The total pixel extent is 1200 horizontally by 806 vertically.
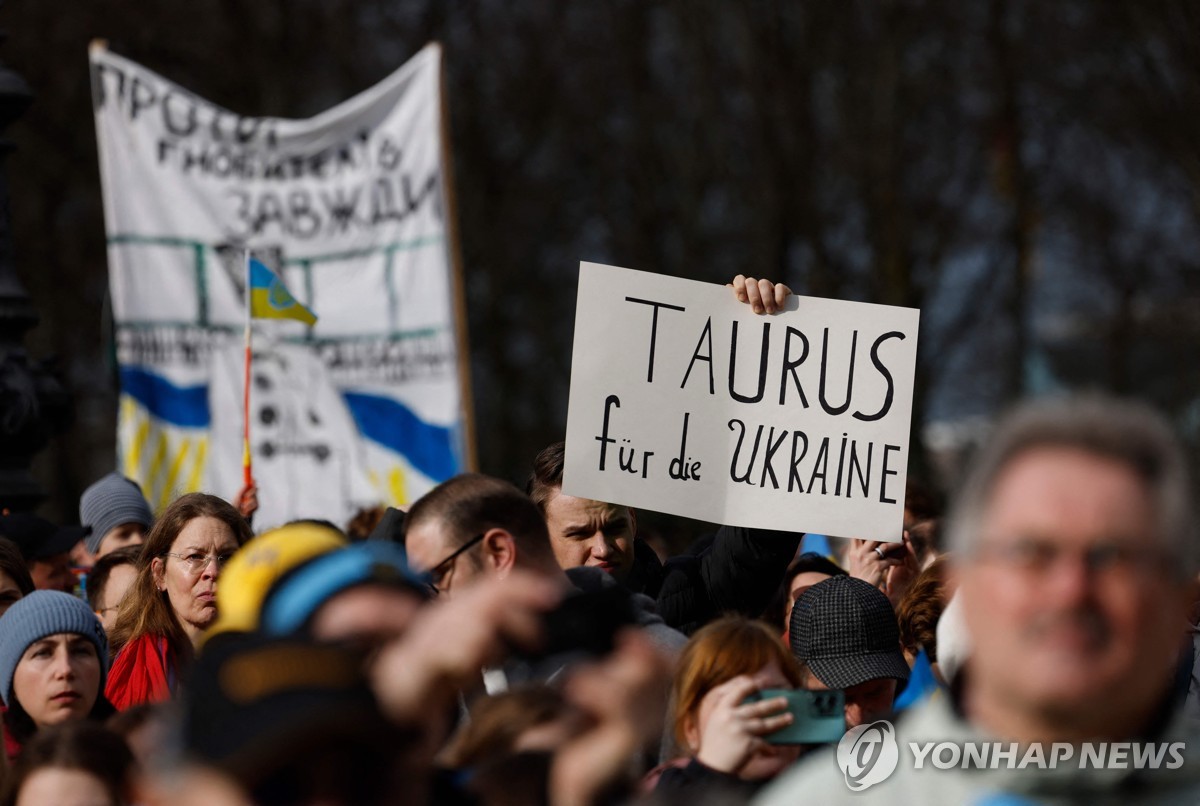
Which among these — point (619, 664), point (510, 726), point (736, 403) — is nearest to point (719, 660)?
point (510, 726)

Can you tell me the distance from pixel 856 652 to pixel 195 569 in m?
1.69

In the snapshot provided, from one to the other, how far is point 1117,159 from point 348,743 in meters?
20.6

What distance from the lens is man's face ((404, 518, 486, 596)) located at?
3.32 m

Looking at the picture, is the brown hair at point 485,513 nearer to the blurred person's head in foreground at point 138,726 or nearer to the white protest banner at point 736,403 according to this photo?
the blurred person's head in foreground at point 138,726

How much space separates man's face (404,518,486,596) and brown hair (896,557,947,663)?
175cm

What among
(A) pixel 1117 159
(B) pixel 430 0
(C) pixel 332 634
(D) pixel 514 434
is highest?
(B) pixel 430 0

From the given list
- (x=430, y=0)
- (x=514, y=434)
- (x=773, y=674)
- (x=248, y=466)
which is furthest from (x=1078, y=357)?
(x=773, y=674)

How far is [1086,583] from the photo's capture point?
1.90 metres

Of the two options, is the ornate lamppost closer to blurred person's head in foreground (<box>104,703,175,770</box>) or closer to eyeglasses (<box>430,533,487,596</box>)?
blurred person's head in foreground (<box>104,703,175,770</box>)

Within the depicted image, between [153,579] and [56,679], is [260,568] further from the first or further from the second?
[153,579]

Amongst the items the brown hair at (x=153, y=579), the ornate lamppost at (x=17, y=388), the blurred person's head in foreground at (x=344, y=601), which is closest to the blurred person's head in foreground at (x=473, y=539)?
the blurred person's head in foreground at (x=344, y=601)

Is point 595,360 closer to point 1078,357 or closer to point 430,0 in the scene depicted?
point 430,0

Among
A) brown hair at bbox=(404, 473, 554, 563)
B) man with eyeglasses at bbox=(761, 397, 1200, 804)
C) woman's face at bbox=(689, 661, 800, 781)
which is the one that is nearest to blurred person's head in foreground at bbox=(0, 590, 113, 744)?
brown hair at bbox=(404, 473, 554, 563)

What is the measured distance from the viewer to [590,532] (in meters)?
4.93
